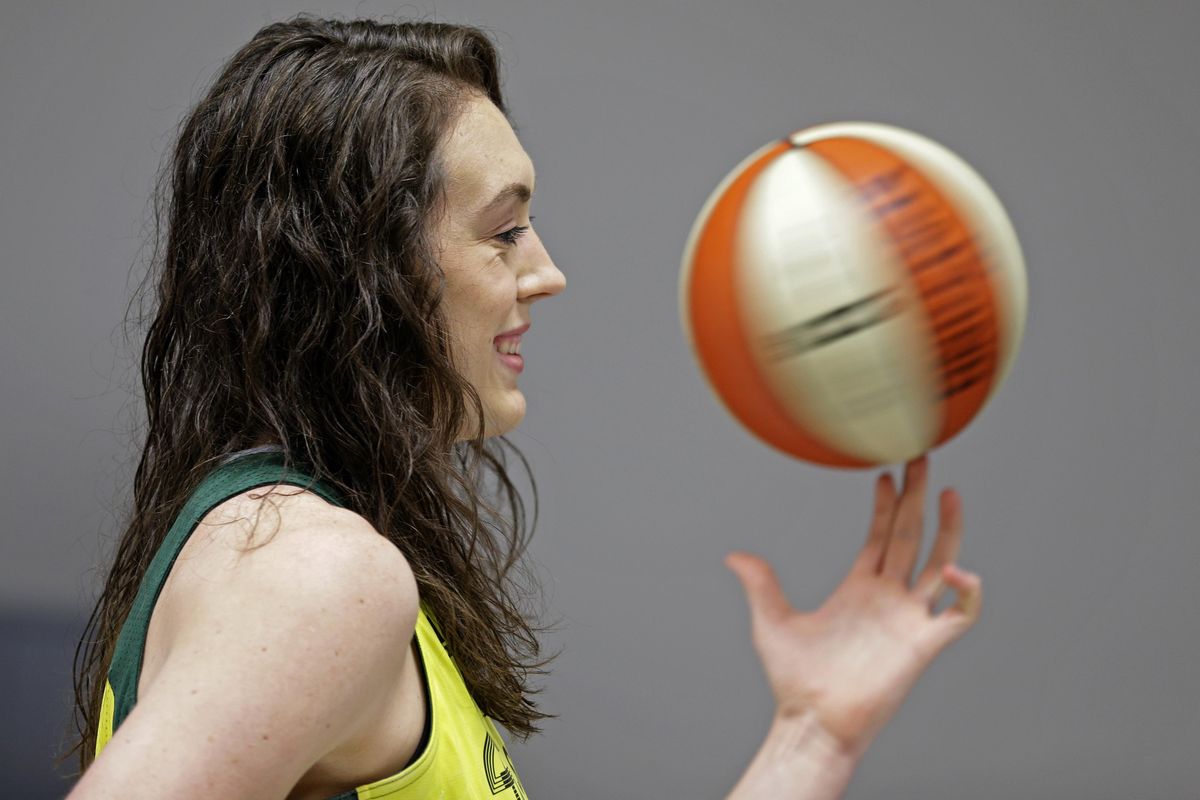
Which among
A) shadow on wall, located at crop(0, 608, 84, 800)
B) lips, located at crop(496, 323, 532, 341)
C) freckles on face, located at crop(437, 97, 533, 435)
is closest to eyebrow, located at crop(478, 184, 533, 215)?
freckles on face, located at crop(437, 97, 533, 435)

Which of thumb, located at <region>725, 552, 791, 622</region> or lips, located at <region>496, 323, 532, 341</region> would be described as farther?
lips, located at <region>496, 323, 532, 341</region>

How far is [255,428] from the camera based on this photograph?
1309 millimetres

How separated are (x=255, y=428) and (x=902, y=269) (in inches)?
24.5

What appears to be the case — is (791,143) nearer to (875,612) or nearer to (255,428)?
(875,612)

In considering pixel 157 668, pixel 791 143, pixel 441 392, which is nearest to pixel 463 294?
pixel 441 392

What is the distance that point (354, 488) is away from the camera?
1.31 metres

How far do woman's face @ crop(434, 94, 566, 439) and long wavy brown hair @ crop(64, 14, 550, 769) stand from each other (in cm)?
2

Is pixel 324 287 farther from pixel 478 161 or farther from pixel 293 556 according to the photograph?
pixel 293 556

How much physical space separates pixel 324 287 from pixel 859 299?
53 cm

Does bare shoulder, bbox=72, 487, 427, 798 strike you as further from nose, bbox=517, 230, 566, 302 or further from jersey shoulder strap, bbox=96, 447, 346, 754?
nose, bbox=517, 230, 566, 302

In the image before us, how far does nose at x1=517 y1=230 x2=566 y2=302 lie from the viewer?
56.3 inches

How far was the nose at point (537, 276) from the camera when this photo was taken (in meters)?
1.43

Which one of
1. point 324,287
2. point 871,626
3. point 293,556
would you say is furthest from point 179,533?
point 871,626

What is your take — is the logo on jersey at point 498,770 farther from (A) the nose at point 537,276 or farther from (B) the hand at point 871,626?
(A) the nose at point 537,276
